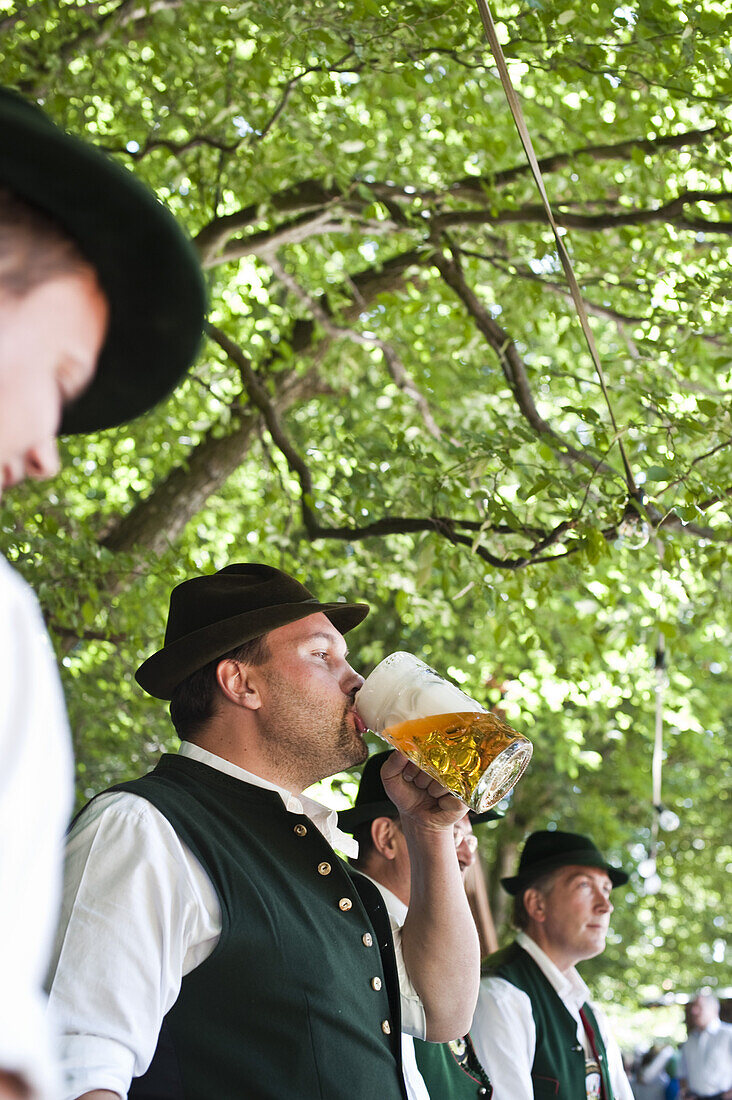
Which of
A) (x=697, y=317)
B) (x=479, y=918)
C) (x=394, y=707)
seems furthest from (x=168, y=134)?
(x=394, y=707)

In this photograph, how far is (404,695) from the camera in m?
1.79

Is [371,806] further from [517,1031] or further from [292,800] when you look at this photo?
[292,800]

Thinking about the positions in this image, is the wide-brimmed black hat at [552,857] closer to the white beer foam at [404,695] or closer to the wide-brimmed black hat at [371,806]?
the wide-brimmed black hat at [371,806]

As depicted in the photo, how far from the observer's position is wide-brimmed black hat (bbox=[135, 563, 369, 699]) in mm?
1993

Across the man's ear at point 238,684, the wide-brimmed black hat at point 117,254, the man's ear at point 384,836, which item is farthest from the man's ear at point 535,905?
the wide-brimmed black hat at point 117,254

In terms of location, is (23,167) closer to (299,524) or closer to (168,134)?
(299,524)

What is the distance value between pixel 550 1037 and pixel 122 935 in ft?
7.58

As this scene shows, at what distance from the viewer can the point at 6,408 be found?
0.71 meters

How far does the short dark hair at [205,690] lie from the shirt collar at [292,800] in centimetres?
4

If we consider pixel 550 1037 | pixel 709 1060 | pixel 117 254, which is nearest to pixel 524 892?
pixel 550 1037

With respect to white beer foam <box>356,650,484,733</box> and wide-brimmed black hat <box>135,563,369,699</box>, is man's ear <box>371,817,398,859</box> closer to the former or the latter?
wide-brimmed black hat <box>135,563,369,699</box>

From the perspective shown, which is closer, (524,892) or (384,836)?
(384,836)

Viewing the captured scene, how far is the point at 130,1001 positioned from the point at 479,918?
136 inches

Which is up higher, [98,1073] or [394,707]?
[394,707]
